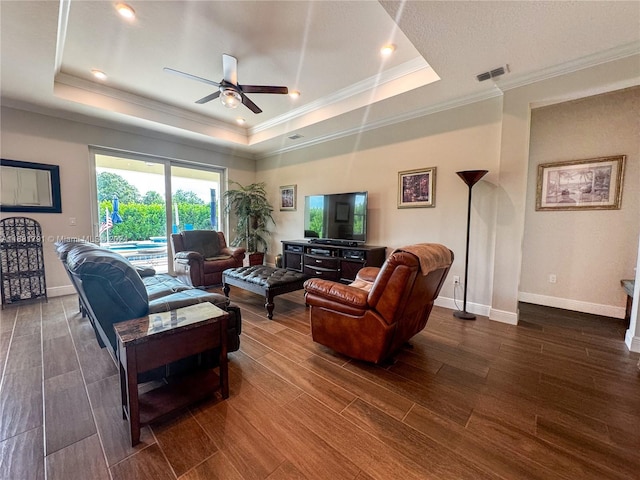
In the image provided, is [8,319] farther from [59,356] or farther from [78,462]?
[78,462]

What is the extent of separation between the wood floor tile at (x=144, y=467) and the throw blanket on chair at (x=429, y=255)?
1715mm

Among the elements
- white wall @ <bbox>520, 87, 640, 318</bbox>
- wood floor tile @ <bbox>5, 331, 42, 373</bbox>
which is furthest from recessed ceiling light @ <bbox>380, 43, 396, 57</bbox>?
wood floor tile @ <bbox>5, 331, 42, 373</bbox>

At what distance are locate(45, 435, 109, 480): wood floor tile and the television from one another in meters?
3.40

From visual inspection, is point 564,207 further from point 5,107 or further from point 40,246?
point 5,107

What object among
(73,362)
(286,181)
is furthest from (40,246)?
Result: (286,181)

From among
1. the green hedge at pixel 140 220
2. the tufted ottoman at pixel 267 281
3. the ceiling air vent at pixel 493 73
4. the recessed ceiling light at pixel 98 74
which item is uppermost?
the recessed ceiling light at pixel 98 74

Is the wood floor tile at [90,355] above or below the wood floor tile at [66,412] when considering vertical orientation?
above

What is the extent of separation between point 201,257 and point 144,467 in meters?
3.20

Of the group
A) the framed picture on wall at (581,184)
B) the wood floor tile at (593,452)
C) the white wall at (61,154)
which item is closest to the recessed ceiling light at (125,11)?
the white wall at (61,154)

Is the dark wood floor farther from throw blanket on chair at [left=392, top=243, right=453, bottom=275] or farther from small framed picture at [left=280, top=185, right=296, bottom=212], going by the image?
small framed picture at [left=280, top=185, right=296, bottom=212]

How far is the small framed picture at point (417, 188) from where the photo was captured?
3518 millimetres

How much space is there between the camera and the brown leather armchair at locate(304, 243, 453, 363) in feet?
5.89

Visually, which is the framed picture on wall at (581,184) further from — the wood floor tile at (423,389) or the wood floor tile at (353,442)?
the wood floor tile at (353,442)

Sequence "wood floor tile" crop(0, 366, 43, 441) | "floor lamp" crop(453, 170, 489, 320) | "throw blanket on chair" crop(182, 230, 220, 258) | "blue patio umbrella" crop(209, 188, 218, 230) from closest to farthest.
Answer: "wood floor tile" crop(0, 366, 43, 441) → "floor lamp" crop(453, 170, 489, 320) → "throw blanket on chair" crop(182, 230, 220, 258) → "blue patio umbrella" crop(209, 188, 218, 230)
